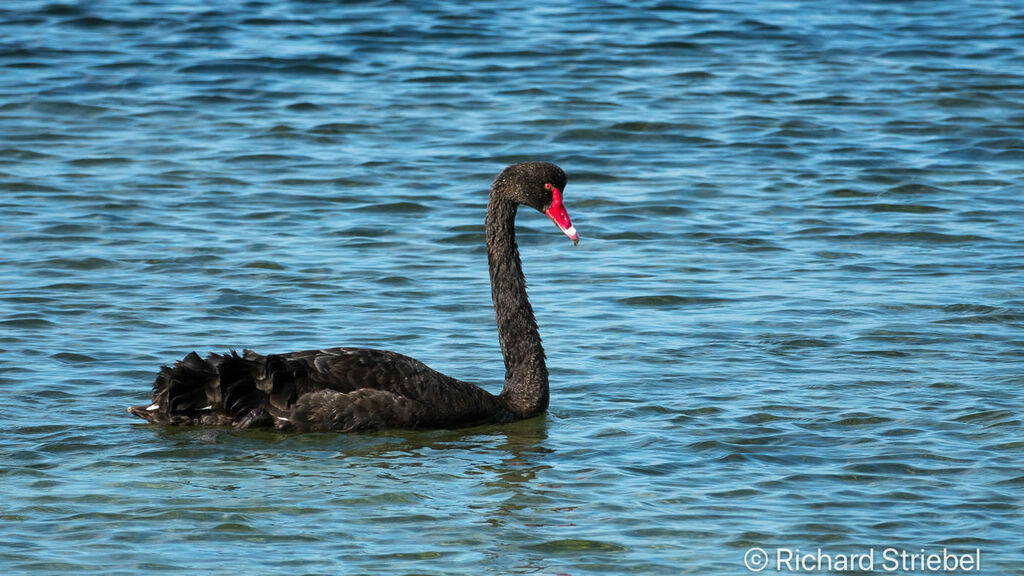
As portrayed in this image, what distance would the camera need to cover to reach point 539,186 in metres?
8.88

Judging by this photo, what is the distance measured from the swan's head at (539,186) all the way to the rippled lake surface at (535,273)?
1.05m

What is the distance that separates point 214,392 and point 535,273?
4.47 metres

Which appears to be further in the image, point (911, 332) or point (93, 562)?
point (911, 332)

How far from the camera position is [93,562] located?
6.38 metres

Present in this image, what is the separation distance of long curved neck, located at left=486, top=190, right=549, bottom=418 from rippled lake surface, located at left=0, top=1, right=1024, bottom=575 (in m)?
0.15

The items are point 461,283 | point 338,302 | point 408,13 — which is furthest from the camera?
point 408,13

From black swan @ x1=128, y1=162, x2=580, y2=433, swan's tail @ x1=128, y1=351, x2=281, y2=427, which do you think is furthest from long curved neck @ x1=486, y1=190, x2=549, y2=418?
swan's tail @ x1=128, y1=351, x2=281, y2=427

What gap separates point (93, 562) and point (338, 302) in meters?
4.63

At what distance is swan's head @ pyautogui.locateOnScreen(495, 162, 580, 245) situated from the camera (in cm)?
888

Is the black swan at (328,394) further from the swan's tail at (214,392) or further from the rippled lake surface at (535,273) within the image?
the rippled lake surface at (535,273)

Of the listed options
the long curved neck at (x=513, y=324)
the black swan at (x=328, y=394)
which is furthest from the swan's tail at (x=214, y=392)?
the long curved neck at (x=513, y=324)

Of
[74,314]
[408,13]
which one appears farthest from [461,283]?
[408,13]

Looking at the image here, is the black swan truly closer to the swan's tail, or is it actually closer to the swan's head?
the swan's tail

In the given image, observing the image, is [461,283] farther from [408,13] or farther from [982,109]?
[408,13]
